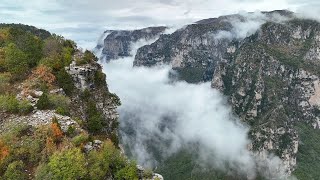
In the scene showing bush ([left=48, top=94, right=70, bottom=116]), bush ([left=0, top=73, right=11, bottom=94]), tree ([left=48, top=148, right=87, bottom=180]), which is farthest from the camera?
bush ([left=0, top=73, right=11, bottom=94])

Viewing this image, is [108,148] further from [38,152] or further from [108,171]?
[38,152]

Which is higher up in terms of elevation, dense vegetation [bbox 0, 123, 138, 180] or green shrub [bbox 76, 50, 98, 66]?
green shrub [bbox 76, 50, 98, 66]

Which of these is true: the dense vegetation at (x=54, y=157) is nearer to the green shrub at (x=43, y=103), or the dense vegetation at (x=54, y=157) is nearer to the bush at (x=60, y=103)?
the green shrub at (x=43, y=103)

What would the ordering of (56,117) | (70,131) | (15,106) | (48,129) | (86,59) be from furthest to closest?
(86,59) < (15,106) < (56,117) < (70,131) < (48,129)

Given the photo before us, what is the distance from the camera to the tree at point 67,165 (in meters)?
36.3

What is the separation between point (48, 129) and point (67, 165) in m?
6.30

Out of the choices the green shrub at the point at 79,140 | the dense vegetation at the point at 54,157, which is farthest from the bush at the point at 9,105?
the green shrub at the point at 79,140

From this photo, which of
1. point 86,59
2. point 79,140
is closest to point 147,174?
point 79,140

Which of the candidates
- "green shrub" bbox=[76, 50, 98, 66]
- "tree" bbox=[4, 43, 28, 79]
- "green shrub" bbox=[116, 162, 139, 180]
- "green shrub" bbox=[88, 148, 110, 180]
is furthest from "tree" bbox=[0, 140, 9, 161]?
"green shrub" bbox=[76, 50, 98, 66]

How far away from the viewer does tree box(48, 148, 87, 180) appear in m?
36.3

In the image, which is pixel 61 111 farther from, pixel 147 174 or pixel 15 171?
pixel 147 174

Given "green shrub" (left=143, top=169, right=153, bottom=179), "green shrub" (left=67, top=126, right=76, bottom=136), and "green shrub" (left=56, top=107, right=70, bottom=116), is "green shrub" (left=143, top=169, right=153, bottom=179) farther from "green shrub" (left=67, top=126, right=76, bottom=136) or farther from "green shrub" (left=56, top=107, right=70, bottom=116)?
"green shrub" (left=56, top=107, right=70, bottom=116)

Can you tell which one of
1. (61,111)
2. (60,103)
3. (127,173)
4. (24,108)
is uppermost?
(24,108)

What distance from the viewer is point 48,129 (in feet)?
136
